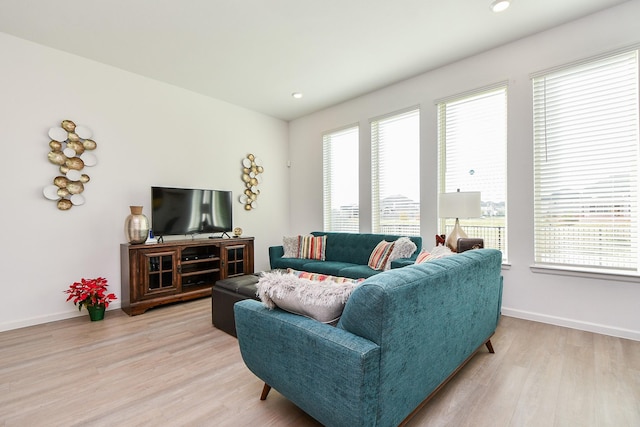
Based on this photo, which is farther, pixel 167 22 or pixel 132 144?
pixel 132 144

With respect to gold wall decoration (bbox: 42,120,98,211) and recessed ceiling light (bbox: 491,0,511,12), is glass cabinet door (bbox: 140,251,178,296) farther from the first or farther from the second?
recessed ceiling light (bbox: 491,0,511,12)

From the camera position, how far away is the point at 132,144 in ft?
12.3

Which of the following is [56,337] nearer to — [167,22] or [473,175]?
[167,22]

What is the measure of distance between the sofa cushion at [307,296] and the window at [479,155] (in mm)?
2592

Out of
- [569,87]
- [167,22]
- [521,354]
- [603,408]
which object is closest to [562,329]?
[521,354]

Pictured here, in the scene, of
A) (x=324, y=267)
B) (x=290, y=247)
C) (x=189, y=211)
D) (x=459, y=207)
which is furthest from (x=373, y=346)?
(x=189, y=211)

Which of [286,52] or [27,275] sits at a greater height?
[286,52]

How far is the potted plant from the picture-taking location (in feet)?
10.2

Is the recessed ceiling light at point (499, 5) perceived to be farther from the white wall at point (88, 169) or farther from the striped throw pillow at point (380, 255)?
the white wall at point (88, 169)

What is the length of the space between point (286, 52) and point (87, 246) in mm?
3147

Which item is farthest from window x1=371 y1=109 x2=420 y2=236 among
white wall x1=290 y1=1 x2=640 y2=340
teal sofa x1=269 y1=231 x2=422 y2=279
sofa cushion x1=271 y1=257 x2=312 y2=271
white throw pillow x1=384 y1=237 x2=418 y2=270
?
sofa cushion x1=271 y1=257 x2=312 y2=271

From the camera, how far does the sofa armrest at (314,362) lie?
3.78 ft

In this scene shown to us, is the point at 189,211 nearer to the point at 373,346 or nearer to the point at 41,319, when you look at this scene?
the point at 41,319

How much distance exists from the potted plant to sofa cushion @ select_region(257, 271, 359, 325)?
2.62 metres
